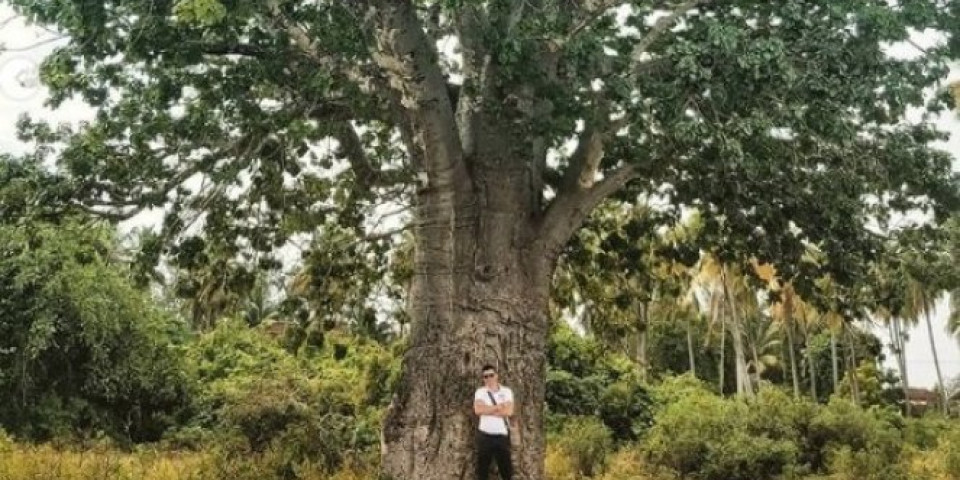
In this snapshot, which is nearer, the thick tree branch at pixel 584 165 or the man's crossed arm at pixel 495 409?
the man's crossed arm at pixel 495 409

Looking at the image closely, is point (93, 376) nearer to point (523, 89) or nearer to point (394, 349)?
point (394, 349)

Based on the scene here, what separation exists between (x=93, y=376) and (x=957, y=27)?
17.0 metres

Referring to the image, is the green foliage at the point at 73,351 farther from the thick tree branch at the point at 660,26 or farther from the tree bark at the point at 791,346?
the tree bark at the point at 791,346

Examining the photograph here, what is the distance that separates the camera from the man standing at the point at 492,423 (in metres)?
9.17

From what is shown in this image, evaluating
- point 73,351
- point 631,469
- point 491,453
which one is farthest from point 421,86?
point 73,351

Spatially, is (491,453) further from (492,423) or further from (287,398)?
(287,398)

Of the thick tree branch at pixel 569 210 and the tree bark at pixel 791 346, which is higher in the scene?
the tree bark at pixel 791 346

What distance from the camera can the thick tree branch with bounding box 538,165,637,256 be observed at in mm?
10633

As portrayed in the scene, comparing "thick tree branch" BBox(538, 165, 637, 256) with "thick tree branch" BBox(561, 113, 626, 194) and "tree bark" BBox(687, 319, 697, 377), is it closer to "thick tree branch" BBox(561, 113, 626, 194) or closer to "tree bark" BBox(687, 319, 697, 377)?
"thick tree branch" BBox(561, 113, 626, 194)

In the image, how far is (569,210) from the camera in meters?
10.7

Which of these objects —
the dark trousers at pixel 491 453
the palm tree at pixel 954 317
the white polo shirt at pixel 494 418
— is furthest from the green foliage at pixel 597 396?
the palm tree at pixel 954 317

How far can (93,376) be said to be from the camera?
19.3m

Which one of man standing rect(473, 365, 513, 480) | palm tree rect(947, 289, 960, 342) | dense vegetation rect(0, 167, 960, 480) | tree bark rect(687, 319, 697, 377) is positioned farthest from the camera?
tree bark rect(687, 319, 697, 377)

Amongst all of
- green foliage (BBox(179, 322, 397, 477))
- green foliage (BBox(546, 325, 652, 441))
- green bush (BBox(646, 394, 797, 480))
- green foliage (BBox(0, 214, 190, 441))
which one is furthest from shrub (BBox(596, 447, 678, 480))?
green foliage (BBox(0, 214, 190, 441))
